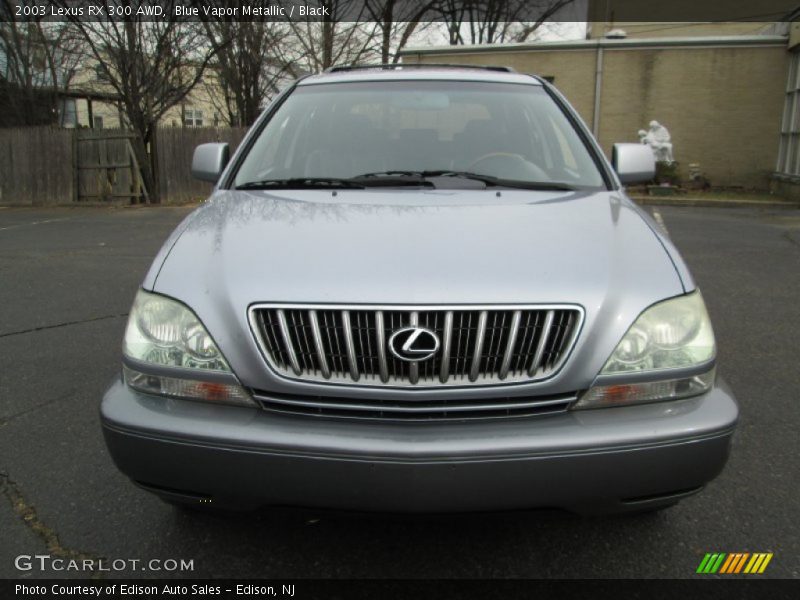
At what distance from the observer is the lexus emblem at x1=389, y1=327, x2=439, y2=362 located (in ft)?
5.89

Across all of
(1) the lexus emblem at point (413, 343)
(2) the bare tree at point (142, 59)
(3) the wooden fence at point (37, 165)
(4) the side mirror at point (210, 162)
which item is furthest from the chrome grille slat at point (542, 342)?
(3) the wooden fence at point (37, 165)

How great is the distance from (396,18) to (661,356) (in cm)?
2681

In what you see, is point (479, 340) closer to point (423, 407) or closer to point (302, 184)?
point (423, 407)

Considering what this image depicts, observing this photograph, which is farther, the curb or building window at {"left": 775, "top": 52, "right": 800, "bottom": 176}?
building window at {"left": 775, "top": 52, "right": 800, "bottom": 176}

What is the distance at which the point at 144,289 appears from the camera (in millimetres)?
2092

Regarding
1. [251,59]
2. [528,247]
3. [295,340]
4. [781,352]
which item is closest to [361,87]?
[528,247]

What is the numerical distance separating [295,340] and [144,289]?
0.59m

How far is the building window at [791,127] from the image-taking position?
1493 centimetres

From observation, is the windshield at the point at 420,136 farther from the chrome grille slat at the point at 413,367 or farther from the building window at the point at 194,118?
the building window at the point at 194,118

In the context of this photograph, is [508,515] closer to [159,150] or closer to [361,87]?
[361,87]

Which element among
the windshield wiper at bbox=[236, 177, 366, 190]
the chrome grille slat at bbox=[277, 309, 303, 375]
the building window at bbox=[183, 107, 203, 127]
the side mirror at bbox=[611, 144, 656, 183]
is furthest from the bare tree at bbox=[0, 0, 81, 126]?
the chrome grille slat at bbox=[277, 309, 303, 375]

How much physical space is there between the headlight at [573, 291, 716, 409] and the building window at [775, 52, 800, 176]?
1492 centimetres

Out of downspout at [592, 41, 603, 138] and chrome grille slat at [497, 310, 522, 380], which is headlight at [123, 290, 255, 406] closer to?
chrome grille slat at [497, 310, 522, 380]

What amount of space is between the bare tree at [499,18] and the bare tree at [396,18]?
1.94 m
